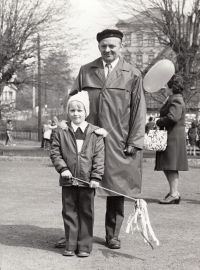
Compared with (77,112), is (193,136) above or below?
below

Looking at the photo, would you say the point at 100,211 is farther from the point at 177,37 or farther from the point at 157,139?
the point at 177,37

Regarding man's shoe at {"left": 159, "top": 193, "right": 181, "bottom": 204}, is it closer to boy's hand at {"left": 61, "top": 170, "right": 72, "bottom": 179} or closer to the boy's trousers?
the boy's trousers

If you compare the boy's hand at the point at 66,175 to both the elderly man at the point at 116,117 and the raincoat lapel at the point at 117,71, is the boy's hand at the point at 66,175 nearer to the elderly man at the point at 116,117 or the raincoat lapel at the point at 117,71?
the elderly man at the point at 116,117

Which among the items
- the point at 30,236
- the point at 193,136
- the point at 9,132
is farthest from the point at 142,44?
the point at 30,236

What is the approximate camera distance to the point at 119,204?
542 centimetres

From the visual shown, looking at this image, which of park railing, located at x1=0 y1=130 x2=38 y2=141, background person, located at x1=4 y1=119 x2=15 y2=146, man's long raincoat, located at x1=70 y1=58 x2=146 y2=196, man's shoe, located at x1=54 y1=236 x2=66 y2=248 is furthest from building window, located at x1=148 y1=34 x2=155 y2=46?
park railing, located at x1=0 y1=130 x2=38 y2=141

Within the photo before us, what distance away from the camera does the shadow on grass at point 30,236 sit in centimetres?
536

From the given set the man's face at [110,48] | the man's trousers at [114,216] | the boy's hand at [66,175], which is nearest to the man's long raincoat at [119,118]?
the man's face at [110,48]

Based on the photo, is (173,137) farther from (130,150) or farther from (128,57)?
(128,57)

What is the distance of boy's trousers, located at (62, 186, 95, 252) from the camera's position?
499cm

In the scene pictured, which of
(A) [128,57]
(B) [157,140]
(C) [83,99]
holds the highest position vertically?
(A) [128,57]

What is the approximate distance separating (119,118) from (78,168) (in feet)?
2.23

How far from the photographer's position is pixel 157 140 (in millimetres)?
8078

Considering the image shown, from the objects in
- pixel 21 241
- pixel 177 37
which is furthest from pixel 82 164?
pixel 177 37
